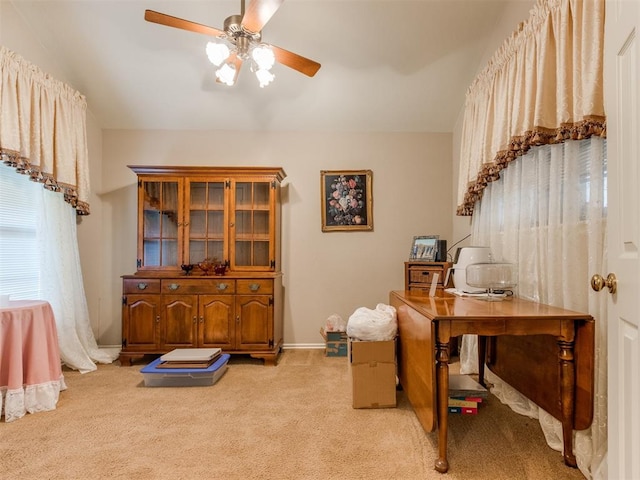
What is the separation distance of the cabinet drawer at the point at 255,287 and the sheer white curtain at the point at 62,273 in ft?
4.53

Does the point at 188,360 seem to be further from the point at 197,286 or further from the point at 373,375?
the point at 373,375

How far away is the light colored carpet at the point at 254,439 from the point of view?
1501 millimetres

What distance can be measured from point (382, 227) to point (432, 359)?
7.09 ft

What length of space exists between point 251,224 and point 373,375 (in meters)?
1.80

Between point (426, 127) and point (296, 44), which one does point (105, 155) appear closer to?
point (296, 44)

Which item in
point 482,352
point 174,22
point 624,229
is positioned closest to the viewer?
point 624,229

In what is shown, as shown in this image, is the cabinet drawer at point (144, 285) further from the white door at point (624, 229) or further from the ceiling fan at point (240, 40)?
the white door at point (624, 229)

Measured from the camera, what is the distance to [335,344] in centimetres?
325

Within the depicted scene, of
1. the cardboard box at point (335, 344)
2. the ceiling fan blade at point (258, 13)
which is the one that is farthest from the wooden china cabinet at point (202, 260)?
the ceiling fan blade at point (258, 13)

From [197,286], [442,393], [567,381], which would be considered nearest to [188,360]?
[197,286]

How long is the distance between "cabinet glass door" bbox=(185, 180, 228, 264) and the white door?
280 cm

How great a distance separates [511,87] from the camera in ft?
6.83

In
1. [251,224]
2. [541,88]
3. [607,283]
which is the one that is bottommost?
[607,283]

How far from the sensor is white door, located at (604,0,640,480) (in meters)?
0.98
